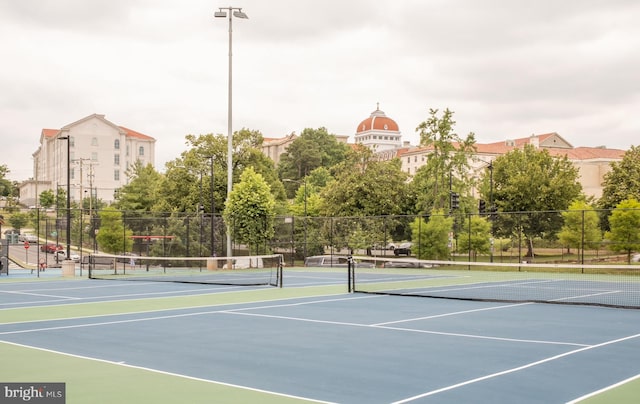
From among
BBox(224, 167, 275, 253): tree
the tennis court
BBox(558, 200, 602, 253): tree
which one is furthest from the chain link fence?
the tennis court

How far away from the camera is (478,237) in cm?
4331

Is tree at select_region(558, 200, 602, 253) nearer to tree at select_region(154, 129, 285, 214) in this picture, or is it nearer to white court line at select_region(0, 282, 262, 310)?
white court line at select_region(0, 282, 262, 310)

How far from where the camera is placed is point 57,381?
9.59 m

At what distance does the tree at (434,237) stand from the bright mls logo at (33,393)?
115ft

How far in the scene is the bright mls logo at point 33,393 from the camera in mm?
8253

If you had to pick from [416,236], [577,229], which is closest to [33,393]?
[416,236]

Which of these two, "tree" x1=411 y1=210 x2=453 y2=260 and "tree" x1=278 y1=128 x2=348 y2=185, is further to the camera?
"tree" x1=278 y1=128 x2=348 y2=185

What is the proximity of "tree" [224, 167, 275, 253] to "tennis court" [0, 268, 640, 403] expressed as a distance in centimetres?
2059

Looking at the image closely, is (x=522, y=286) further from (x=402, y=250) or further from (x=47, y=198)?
(x=47, y=198)

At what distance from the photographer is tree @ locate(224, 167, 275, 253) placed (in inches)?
1666

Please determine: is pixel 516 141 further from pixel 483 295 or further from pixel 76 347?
pixel 76 347

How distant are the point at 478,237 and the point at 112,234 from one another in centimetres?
2133

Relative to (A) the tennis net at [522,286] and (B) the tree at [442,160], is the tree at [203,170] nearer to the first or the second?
(B) the tree at [442,160]


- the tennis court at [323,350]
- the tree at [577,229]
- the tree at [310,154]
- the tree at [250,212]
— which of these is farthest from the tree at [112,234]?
the tree at [310,154]
